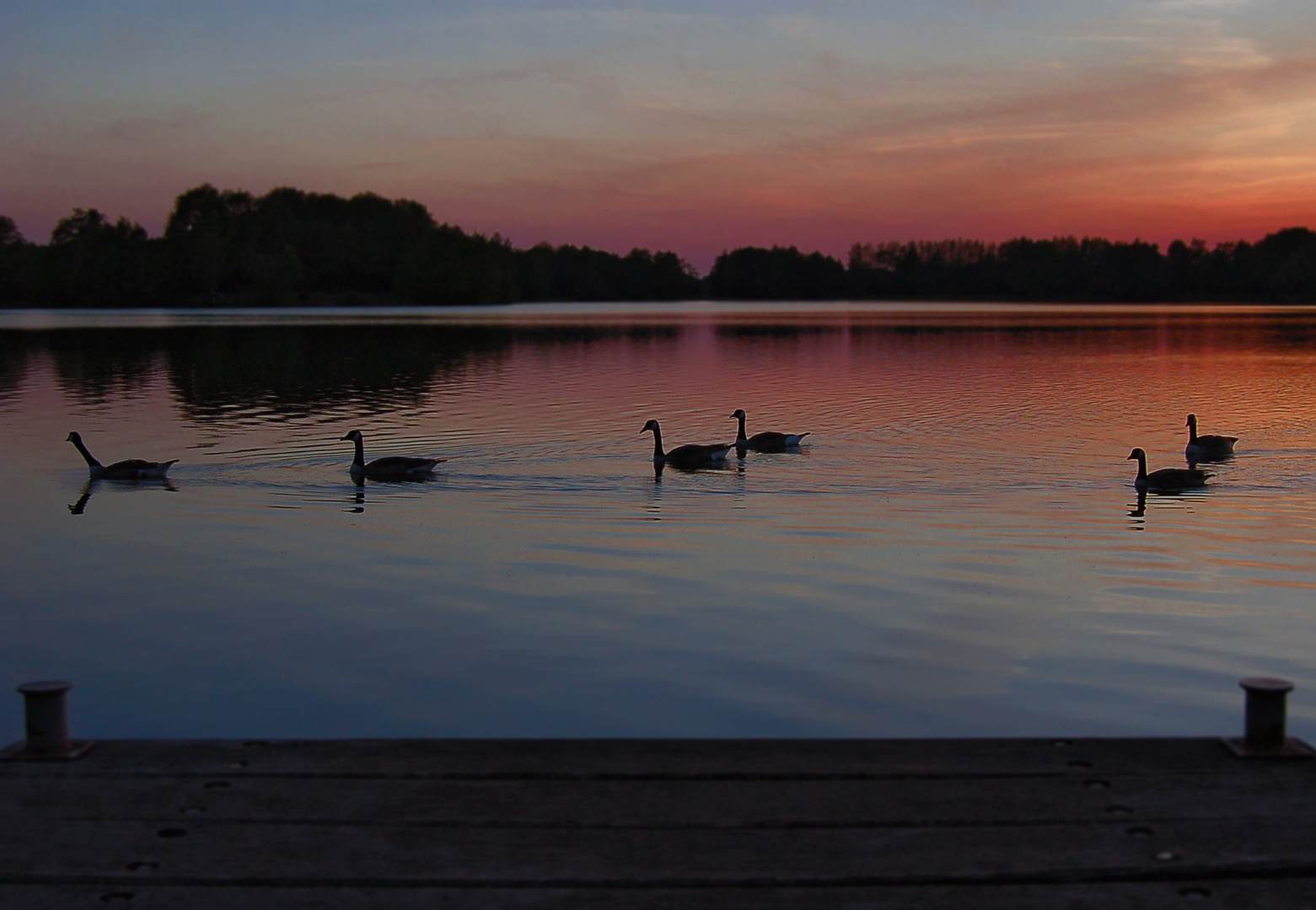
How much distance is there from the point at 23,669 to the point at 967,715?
267 inches

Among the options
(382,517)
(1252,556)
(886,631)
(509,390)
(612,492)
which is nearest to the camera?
(886,631)

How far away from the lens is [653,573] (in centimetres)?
1156

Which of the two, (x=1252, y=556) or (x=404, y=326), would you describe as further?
(x=404, y=326)

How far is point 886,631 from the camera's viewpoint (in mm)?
9398
